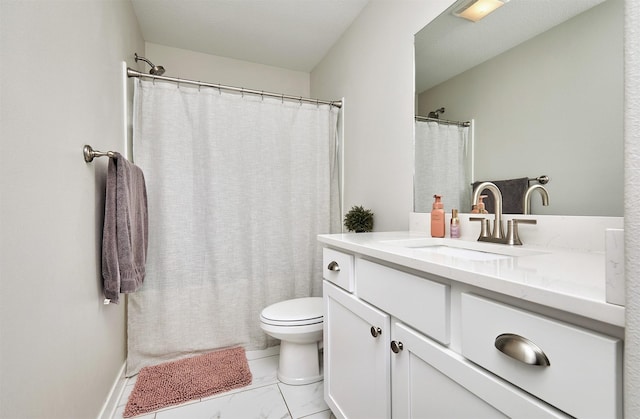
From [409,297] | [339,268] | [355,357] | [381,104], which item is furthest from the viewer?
[381,104]

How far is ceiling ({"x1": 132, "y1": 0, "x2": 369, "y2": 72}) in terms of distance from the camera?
1989mm

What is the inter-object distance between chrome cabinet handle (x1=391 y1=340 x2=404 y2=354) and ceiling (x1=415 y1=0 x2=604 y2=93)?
3.85ft

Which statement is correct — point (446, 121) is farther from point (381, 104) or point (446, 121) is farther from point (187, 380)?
point (187, 380)

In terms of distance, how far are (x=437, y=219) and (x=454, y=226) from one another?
8 cm

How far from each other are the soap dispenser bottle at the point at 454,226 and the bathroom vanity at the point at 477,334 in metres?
0.10

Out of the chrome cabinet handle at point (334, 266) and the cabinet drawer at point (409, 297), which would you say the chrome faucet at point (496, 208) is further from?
the chrome cabinet handle at point (334, 266)

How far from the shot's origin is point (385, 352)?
0.94 m

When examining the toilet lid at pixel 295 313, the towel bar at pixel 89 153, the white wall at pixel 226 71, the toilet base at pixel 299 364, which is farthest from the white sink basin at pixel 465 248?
the white wall at pixel 226 71

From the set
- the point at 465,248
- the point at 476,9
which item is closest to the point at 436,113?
the point at 476,9

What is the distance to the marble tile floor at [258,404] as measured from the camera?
1.45 meters

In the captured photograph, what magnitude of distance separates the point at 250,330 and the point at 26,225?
1.59 metres

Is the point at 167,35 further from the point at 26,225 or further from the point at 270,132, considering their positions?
the point at 26,225

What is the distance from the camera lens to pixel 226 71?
2.72 metres

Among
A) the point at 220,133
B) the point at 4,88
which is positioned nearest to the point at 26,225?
the point at 4,88
